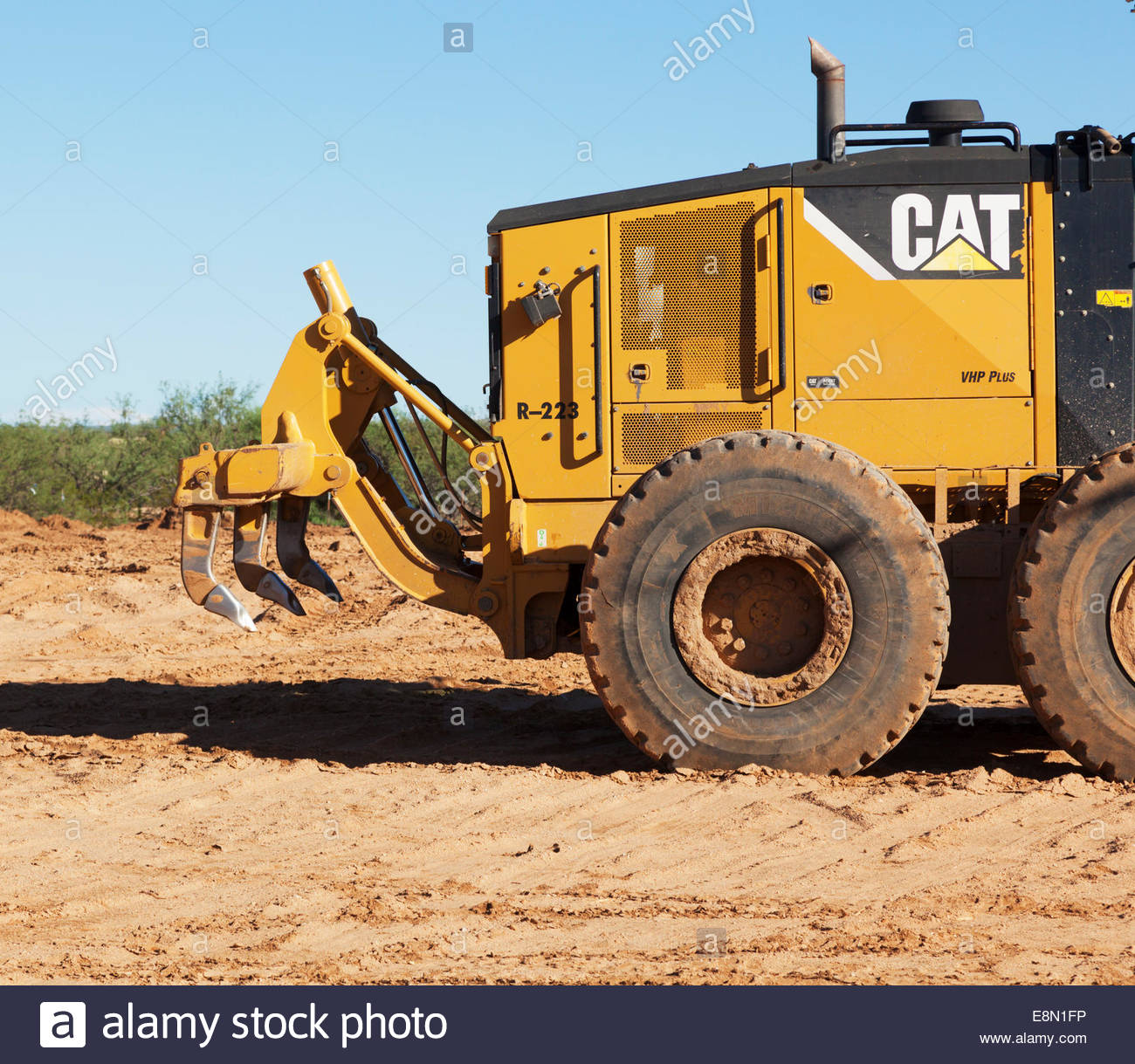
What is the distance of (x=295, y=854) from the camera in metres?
5.62

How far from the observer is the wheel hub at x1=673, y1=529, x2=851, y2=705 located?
6.12m

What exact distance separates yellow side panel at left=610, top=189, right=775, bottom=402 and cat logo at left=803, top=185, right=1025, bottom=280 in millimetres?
470

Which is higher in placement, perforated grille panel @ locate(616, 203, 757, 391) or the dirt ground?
perforated grille panel @ locate(616, 203, 757, 391)

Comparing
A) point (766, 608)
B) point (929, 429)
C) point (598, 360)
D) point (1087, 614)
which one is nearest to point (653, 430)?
point (598, 360)

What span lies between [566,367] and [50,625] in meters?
7.70

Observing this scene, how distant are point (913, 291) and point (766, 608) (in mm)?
1796

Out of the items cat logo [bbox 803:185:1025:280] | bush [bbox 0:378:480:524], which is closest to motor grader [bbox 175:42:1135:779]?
cat logo [bbox 803:185:1025:280]

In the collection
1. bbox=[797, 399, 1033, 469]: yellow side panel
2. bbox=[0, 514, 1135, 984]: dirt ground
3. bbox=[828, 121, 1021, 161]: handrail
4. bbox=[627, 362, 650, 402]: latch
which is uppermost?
bbox=[828, 121, 1021, 161]: handrail

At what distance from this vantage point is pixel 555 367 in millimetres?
6875

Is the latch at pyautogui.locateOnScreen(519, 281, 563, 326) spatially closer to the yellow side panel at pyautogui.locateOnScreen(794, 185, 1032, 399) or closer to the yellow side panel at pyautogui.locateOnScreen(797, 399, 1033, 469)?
the yellow side panel at pyautogui.locateOnScreen(794, 185, 1032, 399)

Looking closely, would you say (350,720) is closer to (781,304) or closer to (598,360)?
(598,360)

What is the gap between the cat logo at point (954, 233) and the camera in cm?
654

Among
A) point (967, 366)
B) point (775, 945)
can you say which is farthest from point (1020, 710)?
point (775, 945)

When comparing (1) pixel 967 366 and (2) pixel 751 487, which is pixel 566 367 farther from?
(1) pixel 967 366
